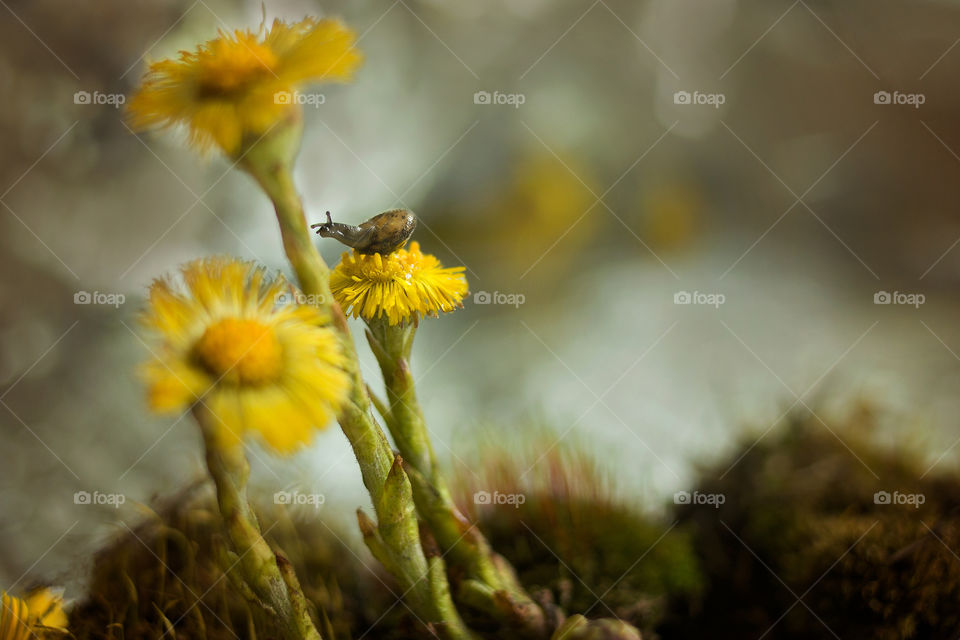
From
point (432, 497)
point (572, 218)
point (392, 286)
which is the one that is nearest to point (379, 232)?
point (392, 286)

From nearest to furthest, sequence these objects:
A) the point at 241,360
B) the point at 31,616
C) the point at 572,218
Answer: the point at 241,360, the point at 31,616, the point at 572,218

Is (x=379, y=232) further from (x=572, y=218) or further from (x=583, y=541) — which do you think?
(x=572, y=218)

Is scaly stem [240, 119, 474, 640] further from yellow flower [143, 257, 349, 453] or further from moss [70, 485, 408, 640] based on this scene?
moss [70, 485, 408, 640]

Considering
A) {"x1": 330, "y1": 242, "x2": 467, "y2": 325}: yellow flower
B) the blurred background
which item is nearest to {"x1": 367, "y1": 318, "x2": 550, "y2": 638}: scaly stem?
{"x1": 330, "y1": 242, "x2": 467, "y2": 325}: yellow flower

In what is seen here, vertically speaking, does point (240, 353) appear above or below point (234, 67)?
below

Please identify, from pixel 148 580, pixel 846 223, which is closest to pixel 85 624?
pixel 148 580
